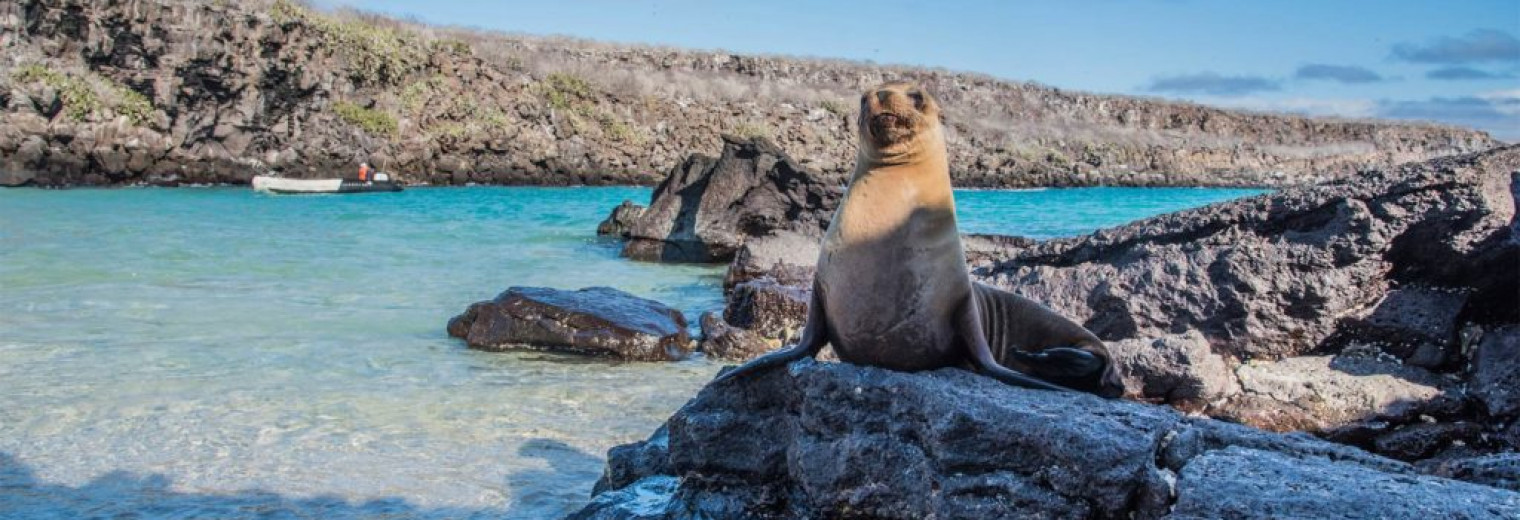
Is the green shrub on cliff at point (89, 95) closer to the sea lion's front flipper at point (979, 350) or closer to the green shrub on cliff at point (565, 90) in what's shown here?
the green shrub on cliff at point (565, 90)

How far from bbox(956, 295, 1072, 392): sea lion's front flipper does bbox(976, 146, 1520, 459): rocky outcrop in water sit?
209 centimetres

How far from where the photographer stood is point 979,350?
355cm

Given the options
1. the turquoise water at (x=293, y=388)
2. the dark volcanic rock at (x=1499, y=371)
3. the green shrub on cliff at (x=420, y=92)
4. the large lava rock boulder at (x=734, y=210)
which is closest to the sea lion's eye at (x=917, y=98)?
the turquoise water at (x=293, y=388)

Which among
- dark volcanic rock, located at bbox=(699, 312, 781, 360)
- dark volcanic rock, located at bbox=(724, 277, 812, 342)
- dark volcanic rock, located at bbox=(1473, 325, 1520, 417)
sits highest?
dark volcanic rock, located at bbox=(1473, 325, 1520, 417)

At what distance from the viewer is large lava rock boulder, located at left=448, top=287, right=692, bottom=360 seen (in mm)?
7746

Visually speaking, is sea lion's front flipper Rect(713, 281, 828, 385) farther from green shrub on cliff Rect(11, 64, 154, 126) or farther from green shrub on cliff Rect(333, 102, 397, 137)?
green shrub on cliff Rect(333, 102, 397, 137)

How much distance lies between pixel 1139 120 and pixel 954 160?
22.2m

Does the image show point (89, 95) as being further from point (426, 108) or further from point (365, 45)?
point (426, 108)

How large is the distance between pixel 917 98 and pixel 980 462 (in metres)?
1.27

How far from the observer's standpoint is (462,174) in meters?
40.3

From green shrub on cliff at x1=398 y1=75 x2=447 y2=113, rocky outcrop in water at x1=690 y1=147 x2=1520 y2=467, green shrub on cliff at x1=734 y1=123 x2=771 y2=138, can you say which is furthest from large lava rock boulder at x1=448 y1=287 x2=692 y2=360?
green shrub on cliff at x1=734 y1=123 x2=771 y2=138

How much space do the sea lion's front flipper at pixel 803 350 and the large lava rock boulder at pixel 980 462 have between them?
0.14 feet

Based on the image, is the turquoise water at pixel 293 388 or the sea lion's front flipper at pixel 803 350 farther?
the turquoise water at pixel 293 388

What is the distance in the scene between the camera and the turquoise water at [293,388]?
4629 mm
